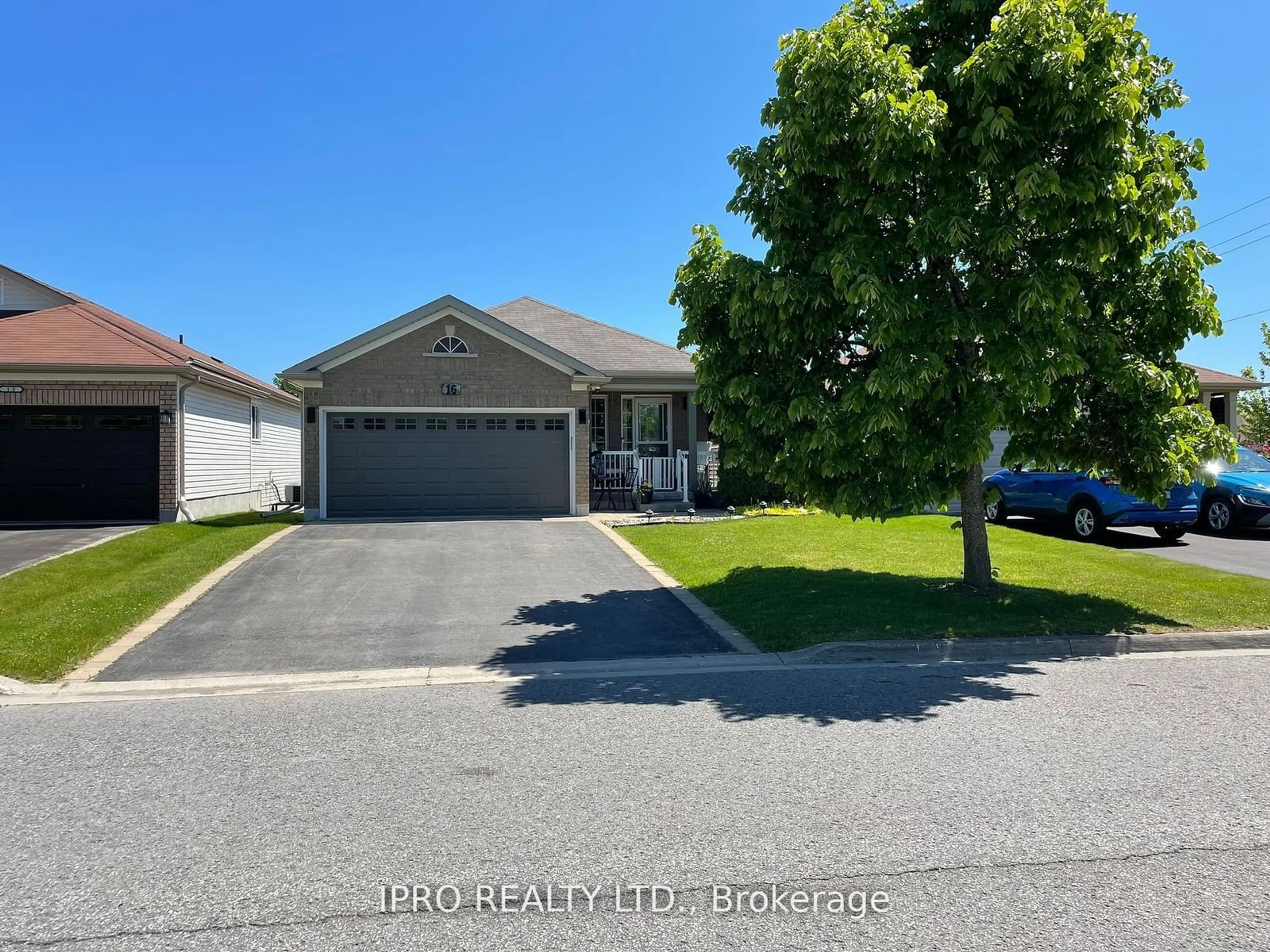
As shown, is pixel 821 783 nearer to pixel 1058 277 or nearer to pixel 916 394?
pixel 916 394

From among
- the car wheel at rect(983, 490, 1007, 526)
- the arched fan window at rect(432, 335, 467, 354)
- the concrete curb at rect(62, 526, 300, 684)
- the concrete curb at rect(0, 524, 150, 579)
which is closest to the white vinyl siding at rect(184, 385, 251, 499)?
the concrete curb at rect(0, 524, 150, 579)

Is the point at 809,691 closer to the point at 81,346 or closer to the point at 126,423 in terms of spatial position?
the point at 126,423

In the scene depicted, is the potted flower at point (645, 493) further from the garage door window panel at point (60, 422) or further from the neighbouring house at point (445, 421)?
the garage door window panel at point (60, 422)

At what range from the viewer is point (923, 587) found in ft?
32.8

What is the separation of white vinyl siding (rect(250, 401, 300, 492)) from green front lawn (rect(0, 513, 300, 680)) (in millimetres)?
8089

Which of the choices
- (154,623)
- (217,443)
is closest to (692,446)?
(217,443)

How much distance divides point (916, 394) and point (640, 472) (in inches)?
510

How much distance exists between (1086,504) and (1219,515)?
275 cm

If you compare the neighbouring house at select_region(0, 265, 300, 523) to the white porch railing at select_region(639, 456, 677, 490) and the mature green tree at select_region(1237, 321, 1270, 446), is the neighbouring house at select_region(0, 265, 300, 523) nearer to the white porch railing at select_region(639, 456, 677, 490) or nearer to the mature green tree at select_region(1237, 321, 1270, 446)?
the white porch railing at select_region(639, 456, 677, 490)

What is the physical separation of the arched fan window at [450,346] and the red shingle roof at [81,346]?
15.3ft

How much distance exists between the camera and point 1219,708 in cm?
581

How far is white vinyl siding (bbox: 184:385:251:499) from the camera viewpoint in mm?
17828

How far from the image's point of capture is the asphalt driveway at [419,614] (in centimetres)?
754

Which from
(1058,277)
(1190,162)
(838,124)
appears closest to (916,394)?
(1058,277)
